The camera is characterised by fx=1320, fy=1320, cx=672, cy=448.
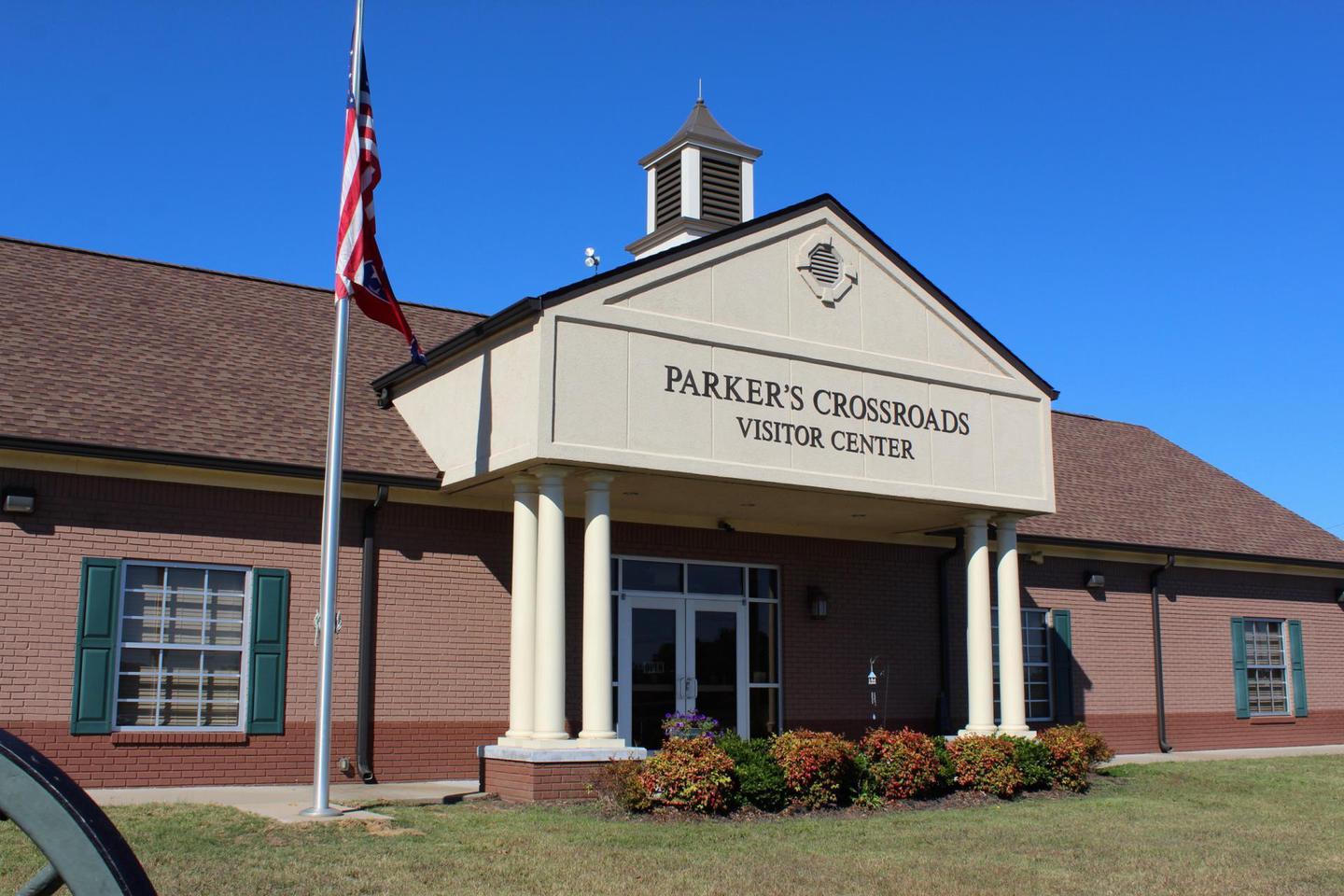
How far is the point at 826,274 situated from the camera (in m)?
16.6

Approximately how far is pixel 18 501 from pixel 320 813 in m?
4.76

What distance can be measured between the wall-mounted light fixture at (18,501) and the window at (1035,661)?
14.3 m

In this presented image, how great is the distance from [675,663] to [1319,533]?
614 inches

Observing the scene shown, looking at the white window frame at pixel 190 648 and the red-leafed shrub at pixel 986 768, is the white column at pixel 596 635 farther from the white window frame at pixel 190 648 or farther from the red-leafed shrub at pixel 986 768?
the red-leafed shrub at pixel 986 768

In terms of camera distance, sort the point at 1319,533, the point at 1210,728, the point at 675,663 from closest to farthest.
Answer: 1. the point at 675,663
2. the point at 1210,728
3. the point at 1319,533

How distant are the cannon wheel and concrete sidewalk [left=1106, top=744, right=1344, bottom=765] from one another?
61.7 ft

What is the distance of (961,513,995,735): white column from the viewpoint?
57.3ft

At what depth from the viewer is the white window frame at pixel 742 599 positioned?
678 inches

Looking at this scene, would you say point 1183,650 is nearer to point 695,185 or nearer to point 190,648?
point 695,185

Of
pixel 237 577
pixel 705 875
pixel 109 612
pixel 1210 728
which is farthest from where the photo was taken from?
pixel 1210 728

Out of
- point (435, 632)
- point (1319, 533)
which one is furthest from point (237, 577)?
point (1319, 533)

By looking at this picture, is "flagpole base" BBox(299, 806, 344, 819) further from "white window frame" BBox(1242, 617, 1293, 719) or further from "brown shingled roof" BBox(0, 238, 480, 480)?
"white window frame" BBox(1242, 617, 1293, 719)

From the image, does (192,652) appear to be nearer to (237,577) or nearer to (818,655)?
(237,577)

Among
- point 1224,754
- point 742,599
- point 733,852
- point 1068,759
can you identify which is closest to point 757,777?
point 733,852
